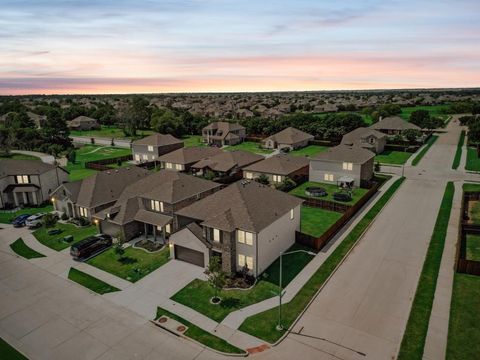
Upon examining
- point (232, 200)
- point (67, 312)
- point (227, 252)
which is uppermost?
point (232, 200)

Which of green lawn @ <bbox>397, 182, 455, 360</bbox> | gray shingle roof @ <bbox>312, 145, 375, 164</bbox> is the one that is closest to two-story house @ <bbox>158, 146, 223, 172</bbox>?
gray shingle roof @ <bbox>312, 145, 375, 164</bbox>

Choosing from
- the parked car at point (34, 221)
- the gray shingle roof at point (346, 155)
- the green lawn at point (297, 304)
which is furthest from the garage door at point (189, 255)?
the gray shingle roof at point (346, 155)

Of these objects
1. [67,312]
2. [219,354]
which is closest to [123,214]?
[67,312]

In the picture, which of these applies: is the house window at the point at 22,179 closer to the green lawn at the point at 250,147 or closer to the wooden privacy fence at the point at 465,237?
the green lawn at the point at 250,147

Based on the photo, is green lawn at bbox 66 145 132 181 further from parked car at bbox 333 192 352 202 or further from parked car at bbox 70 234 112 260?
parked car at bbox 333 192 352 202

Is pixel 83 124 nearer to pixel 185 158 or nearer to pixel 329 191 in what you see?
pixel 185 158

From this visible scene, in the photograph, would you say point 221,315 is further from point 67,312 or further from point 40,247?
point 40,247
